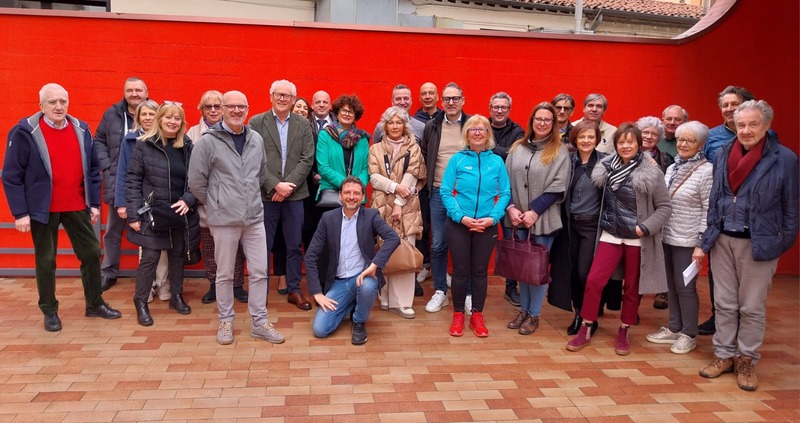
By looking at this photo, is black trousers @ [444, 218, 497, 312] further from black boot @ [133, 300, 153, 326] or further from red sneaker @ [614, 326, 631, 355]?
black boot @ [133, 300, 153, 326]

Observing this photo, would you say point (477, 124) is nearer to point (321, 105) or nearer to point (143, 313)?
point (321, 105)

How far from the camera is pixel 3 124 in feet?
18.2

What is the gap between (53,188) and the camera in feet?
13.9

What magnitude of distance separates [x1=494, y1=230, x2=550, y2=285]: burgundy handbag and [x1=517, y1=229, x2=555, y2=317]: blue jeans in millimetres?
56

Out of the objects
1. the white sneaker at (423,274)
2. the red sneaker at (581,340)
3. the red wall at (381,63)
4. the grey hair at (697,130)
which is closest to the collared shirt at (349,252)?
the white sneaker at (423,274)

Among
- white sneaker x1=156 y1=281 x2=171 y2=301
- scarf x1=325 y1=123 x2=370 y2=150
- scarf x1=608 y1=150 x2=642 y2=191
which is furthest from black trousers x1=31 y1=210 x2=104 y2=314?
scarf x1=608 y1=150 x2=642 y2=191

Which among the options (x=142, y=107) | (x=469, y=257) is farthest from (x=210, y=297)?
(x=469, y=257)

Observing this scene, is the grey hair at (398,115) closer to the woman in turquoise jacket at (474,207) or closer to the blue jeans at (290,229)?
the woman in turquoise jacket at (474,207)

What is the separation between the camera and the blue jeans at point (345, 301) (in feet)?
14.0

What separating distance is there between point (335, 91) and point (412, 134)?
141 centimetres

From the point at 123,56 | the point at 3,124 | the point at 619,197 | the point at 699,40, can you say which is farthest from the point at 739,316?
the point at 3,124

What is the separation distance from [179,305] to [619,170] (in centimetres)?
358

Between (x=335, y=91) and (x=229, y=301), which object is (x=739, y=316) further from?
(x=335, y=91)

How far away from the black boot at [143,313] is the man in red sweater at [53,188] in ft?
0.71
